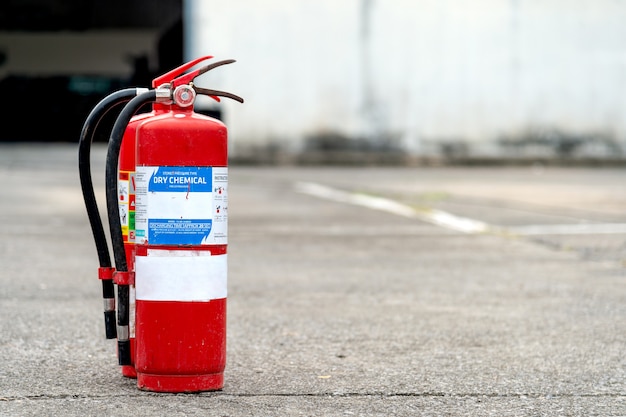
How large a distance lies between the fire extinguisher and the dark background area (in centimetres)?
3198

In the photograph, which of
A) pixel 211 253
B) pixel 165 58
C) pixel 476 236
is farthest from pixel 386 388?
pixel 165 58

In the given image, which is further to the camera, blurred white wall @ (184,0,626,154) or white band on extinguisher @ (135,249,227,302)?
blurred white wall @ (184,0,626,154)

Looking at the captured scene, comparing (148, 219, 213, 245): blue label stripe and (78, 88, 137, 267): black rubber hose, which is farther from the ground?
(78, 88, 137, 267): black rubber hose

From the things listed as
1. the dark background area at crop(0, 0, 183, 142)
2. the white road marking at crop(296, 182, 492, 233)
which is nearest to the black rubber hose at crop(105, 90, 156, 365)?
the white road marking at crop(296, 182, 492, 233)

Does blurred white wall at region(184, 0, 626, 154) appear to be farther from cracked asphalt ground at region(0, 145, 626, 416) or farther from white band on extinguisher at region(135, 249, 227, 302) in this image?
white band on extinguisher at region(135, 249, 227, 302)

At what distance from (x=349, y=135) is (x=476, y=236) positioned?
14755 millimetres

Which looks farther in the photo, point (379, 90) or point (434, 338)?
point (379, 90)

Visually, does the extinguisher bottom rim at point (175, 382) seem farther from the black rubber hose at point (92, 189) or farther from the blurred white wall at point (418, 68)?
the blurred white wall at point (418, 68)

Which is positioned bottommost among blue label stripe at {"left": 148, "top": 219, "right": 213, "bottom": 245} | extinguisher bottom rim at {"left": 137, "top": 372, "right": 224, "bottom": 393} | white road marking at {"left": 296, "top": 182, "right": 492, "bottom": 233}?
extinguisher bottom rim at {"left": 137, "top": 372, "right": 224, "bottom": 393}

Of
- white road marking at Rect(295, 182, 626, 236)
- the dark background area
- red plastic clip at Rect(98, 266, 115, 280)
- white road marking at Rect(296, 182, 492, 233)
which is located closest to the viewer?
red plastic clip at Rect(98, 266, 115, 280)

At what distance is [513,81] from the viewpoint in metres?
26.2

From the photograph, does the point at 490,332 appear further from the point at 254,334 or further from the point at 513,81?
the point at 513,81

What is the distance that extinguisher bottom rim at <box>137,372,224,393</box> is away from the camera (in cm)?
463

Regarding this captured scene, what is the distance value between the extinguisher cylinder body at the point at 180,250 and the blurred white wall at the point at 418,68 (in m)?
20.7
